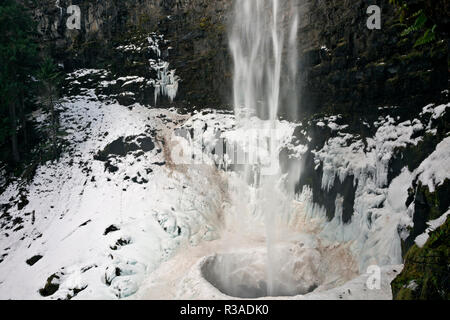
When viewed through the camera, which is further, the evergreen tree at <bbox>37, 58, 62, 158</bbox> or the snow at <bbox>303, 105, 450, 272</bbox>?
the evergreen tree at <bbox>37, 58, 62, 158</bbox>

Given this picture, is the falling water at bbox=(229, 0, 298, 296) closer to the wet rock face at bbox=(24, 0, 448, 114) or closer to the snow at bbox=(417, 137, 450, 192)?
the wet rock face at bbox=(24, 0, 448, 114)

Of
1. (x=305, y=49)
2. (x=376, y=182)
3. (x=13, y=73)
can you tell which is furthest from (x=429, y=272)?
(x=13, y=73)

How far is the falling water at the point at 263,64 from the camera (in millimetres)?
19672

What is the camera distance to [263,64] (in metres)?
22.4

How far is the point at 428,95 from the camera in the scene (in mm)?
14070

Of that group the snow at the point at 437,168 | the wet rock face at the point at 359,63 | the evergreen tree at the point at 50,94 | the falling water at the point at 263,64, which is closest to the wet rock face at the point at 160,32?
the falling water at the point at 263,64

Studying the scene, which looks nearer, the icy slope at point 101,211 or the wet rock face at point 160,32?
the icy slope at point 101,211

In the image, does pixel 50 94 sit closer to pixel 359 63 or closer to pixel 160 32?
pixel 160 32

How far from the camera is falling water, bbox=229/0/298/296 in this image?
64.5 feet
